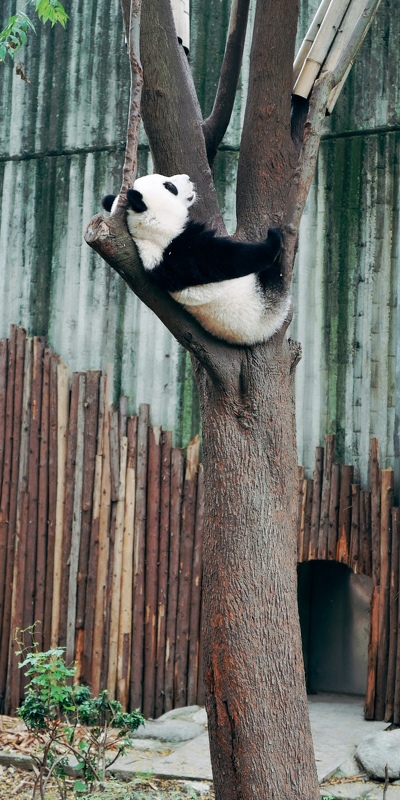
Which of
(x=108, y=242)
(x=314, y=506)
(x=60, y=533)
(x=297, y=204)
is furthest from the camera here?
(x=60, y=533)

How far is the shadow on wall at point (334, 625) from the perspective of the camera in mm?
7852

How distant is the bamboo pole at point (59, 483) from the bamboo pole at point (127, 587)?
584 mm

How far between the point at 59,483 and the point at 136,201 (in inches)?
163

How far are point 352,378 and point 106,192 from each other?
2704 mm

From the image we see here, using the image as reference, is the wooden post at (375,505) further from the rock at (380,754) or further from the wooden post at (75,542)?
the wooden post at (75,542)

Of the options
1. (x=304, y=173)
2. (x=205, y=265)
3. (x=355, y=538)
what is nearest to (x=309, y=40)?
(x=304, y=173)

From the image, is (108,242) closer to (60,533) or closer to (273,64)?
(273,64)

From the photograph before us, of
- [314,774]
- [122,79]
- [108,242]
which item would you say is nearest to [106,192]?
[122,79]

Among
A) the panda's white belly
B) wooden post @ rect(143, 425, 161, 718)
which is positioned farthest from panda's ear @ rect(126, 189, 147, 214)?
wooden post @ rect(143, 425, 161, 718)

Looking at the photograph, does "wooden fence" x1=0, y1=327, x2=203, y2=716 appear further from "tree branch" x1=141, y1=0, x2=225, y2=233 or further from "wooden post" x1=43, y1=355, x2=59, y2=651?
"tree branch" x1=141, y1=0, x2=225, y2=233

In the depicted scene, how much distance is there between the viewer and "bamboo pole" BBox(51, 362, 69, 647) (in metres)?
7.72

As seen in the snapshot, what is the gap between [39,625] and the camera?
778cm

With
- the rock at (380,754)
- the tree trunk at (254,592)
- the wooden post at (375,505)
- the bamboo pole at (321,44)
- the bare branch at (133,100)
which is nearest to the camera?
the tree trunk at (254,592)

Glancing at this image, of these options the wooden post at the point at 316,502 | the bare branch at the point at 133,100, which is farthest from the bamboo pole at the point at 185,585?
the bare branch at the point at 133,100
